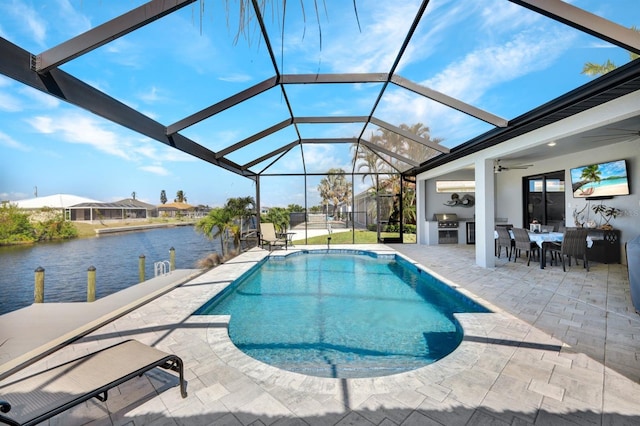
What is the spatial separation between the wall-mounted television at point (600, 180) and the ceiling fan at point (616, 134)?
0.88 meters

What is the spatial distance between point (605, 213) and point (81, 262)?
53.8 ft

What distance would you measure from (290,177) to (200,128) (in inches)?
229

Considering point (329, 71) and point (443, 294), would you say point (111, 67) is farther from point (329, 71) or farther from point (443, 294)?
point (443, 294)

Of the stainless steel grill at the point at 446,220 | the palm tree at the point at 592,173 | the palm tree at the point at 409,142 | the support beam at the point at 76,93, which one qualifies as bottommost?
the stainless steel grill at the point at 446,220

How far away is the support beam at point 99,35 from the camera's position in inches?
97.5

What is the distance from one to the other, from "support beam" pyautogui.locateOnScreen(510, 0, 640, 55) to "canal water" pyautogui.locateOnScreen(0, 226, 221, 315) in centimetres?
837

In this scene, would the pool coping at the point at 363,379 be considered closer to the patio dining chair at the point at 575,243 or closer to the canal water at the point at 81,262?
the patio dining chair at the point at 575,243

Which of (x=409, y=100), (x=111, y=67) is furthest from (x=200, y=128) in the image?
(x=409, y=100)

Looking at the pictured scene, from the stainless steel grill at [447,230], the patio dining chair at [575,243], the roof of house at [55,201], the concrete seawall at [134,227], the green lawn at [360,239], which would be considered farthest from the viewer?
the green lawn at [360,239]

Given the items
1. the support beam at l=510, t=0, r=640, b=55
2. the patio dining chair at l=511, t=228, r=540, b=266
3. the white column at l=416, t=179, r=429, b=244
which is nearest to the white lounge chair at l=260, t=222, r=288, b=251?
the white column at l=416, t=179, r=429, b=244

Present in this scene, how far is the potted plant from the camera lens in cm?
A: 676

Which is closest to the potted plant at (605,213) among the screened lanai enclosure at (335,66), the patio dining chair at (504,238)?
the patio dining chair at (504,238)

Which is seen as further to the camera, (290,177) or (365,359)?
(290,177)

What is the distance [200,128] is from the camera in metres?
5.69
